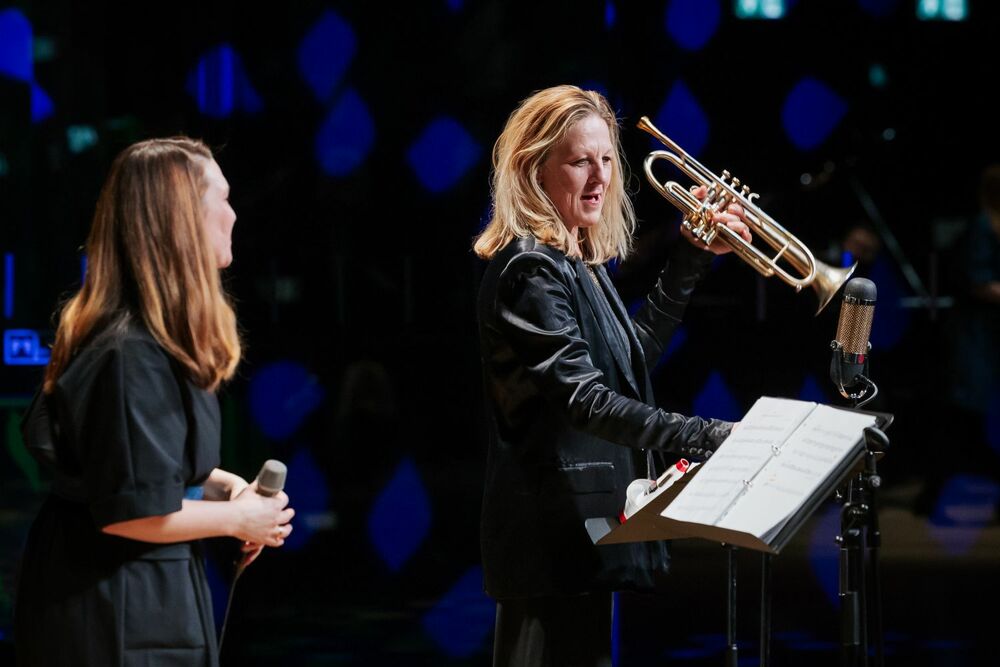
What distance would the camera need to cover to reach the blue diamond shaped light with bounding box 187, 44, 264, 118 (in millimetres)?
4484

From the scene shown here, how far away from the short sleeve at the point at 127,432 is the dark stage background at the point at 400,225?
2.53 metres

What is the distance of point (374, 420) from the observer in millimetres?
4684

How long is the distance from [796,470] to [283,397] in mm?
2894

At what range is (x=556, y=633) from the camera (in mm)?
2459

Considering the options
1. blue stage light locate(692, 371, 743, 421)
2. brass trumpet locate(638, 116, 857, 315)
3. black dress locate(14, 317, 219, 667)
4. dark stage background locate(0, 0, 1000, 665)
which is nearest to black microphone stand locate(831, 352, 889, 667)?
brass trumpet locate(638, 116, 857, 315)

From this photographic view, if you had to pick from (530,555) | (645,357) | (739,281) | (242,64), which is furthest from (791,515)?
(242,64)

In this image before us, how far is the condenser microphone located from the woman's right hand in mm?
994

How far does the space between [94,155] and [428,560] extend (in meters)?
1.81

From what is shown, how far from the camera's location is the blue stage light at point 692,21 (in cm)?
462

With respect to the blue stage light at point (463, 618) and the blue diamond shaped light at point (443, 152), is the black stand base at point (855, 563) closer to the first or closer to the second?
the blue stage light at point (463, 618)

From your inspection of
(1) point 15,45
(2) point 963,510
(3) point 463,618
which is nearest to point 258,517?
(3) point 463,618

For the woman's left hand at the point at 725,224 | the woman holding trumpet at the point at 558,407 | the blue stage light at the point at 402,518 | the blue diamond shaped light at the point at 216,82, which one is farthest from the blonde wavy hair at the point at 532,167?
the blue stage light at the point at 402,518

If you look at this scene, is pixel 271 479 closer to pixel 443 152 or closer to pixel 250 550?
pixel 250 550

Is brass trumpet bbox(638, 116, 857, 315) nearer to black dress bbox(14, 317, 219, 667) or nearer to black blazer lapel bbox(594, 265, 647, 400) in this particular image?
black blazer lapel bbox(594, 265, 647, 400)
